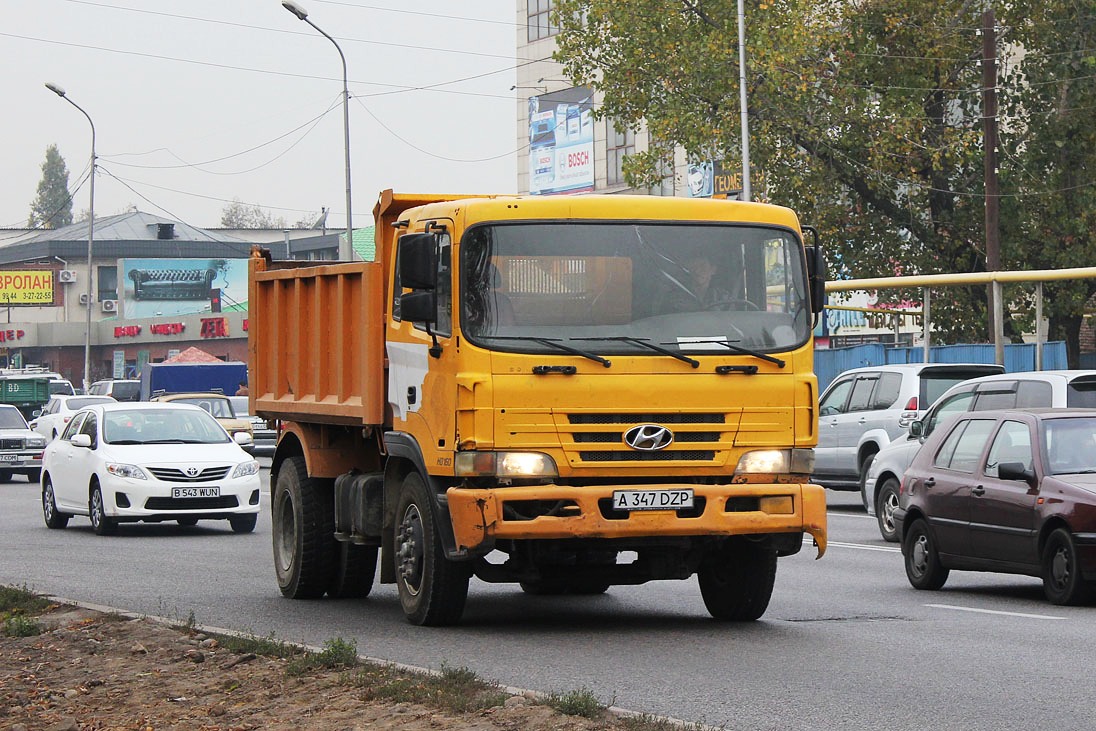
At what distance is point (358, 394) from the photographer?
476 inches

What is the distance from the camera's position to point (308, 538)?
43.5ft

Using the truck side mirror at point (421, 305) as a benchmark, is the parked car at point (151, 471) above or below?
below

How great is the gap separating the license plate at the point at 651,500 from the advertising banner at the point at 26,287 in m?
97.6

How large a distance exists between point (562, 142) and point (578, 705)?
219 ft

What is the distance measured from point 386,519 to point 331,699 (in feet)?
12.2

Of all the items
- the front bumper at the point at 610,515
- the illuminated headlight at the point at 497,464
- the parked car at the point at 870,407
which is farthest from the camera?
the parked car at the point at 870,407

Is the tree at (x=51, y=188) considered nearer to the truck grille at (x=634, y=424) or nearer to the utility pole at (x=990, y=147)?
the utility pole at (x=990, y=147)

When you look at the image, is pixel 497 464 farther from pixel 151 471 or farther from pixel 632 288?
pixel 151 471

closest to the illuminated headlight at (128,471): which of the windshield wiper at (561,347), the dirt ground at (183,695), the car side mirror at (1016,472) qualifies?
the dirt ground at (183,695)

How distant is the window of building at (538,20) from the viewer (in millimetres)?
74750

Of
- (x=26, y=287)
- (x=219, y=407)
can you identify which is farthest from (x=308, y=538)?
(x=26, y=287)

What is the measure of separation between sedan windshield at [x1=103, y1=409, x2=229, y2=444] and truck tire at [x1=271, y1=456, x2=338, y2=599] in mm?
8704

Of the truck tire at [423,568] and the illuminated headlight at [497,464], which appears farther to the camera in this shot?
the truck tire at [423,568]

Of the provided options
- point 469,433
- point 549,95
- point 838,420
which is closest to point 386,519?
point 469,433
